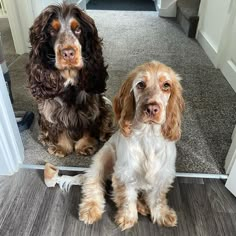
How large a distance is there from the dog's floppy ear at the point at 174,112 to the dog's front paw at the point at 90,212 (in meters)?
0.50

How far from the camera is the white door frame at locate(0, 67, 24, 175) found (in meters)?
1.38

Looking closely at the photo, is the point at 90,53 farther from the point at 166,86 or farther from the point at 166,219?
the point at 166,219

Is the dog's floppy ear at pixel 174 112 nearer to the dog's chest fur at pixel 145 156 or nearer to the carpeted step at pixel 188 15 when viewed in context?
the dog's chest fur at pixel 145 156

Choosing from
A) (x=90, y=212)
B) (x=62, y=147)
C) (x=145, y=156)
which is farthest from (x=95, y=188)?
(x=62, y=147)

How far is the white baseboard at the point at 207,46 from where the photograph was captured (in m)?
2.84

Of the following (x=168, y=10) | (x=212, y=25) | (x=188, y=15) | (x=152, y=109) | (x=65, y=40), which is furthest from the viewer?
(x=168, y=10)

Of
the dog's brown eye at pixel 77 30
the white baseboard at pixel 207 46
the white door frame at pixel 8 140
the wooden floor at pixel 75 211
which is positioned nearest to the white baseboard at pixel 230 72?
the white baseboard at pixel 207 46

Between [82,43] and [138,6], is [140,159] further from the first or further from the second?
[138,6]

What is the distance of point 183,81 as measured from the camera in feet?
8.16

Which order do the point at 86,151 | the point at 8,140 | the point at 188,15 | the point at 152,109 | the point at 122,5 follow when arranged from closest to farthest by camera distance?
the point at 152,109, the point at 8,140, the point at 86,151, the point at 188,15, the point at 122,5

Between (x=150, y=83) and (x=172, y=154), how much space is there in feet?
1.19

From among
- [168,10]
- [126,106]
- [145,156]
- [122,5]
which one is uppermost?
[126,106]

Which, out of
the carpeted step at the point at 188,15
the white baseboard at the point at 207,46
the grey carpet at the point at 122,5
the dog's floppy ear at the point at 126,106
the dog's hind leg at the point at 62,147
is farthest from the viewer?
the grey carpet at the point at 122,5

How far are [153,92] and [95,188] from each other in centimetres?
60
